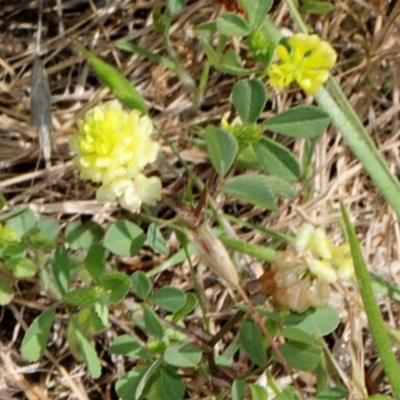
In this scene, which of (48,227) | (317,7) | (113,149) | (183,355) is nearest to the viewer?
(113,149)

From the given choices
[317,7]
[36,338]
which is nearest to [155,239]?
[36,338]

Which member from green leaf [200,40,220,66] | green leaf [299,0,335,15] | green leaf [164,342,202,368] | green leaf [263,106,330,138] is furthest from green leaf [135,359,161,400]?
green leaf [299,0,335,15]

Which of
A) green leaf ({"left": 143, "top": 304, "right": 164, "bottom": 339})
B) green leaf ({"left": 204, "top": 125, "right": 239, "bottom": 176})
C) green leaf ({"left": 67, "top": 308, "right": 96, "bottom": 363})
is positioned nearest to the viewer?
green leaf ({"left": 204, "top": 125, "right": 239, "bottom": 176})

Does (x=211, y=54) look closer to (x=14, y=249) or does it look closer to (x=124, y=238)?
(x=124, y=238)

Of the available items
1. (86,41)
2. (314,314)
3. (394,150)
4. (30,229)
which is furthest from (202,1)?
(314,314)

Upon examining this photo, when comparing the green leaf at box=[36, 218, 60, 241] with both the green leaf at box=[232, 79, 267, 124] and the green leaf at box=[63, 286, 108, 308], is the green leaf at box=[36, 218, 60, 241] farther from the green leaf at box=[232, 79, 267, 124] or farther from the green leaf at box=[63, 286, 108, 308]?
the green leaf at box=[232, 79, 267, 124]
